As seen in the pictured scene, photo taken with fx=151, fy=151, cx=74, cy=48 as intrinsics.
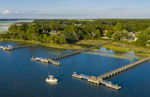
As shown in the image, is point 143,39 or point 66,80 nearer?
point 66,80

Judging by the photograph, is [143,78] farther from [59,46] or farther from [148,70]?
[59,46]

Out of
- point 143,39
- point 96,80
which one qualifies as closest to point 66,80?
point 96,80

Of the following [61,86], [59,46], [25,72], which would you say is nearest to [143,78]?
[61,86]

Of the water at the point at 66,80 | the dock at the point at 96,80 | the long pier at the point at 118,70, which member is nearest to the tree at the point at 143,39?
the long pier at the point at 118,70

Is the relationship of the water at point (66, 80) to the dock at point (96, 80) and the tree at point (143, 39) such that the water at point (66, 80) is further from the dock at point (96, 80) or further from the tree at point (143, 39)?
the tree at point (143, 39)

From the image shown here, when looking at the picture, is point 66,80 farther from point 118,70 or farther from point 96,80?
point 118,70

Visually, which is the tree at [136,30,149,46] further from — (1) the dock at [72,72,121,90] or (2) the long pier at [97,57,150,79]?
(1) the dock at [72,72,121,90]

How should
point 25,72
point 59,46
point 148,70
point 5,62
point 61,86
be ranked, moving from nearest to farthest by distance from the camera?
point 61,86 < point 25,72 < point 148,70 < point 5,62 < point 59,46

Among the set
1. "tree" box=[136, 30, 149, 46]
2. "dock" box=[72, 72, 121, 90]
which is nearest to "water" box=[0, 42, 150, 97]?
"dock" box=[72, 72, 121, 90]
